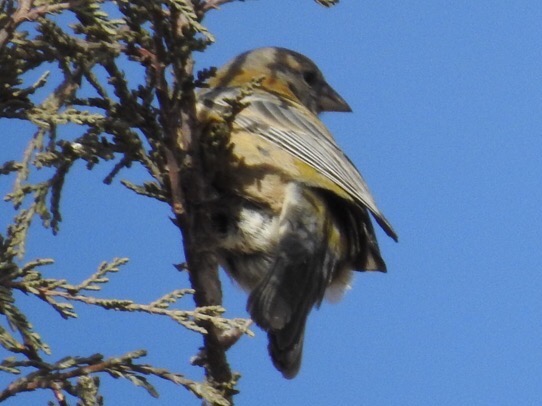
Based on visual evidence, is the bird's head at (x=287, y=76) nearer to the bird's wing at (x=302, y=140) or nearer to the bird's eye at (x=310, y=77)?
the bird's eye at (x=310, y=77)

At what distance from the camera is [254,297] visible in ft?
13.0

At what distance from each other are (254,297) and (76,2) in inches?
52.5

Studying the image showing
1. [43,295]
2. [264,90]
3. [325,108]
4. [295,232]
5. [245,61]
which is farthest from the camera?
[325,108]

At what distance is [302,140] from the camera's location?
4.59m

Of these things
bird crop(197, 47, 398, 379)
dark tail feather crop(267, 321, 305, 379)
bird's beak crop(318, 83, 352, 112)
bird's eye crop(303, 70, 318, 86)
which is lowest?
dark tail feather crop(267, 321, 305, 379)

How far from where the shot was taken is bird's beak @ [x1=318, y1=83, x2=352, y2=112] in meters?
6.39

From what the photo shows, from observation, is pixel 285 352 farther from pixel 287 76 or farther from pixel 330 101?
pixel 330 101

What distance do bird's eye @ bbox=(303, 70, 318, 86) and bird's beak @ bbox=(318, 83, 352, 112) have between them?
3.6 inches

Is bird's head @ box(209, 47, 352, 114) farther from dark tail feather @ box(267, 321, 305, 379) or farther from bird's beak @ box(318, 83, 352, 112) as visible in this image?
dark tail feather @ box(267, 321, 305, 379)

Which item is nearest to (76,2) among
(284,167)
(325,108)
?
(284,167)

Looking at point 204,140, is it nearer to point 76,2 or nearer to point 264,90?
point 76,2

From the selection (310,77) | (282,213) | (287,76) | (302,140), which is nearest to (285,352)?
(282,213)

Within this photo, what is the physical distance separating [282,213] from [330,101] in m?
2.21

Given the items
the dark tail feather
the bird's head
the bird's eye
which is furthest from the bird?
the bird's eye
